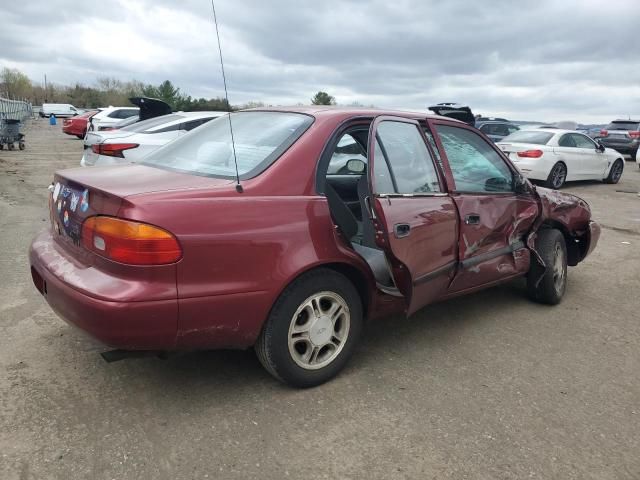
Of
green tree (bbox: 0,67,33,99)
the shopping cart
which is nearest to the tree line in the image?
green tree (bbox: 0,67,33,99)

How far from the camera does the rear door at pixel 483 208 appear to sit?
3.65 meters

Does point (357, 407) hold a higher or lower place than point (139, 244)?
lower

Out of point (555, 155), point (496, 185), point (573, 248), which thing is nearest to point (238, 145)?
point (496, 185)

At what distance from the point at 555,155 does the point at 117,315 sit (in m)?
11.6

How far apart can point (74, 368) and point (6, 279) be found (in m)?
1.97

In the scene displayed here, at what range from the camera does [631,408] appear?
2977 millimetres

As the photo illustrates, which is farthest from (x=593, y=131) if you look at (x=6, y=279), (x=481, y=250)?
(x=6, y=279)

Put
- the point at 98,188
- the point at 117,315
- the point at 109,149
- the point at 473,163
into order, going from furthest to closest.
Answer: the point at 109,149 < the point at 473,163 < the point at 98,188 < the point at 117,315

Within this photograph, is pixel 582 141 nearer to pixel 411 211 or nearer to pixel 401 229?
pixel 411 211

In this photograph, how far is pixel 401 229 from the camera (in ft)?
10.1

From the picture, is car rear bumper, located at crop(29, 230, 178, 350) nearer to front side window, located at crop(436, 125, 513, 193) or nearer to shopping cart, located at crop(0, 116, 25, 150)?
front side window, located at crop(436, 125, 513, 193)

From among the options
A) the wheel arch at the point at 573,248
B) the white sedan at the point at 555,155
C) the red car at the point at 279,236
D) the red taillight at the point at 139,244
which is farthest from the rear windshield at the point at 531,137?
the red taillight at the point at 139,244

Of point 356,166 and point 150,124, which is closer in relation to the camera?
point 356,166

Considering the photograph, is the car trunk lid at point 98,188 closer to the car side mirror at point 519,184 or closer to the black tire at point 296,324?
the black tire at point 296,324
